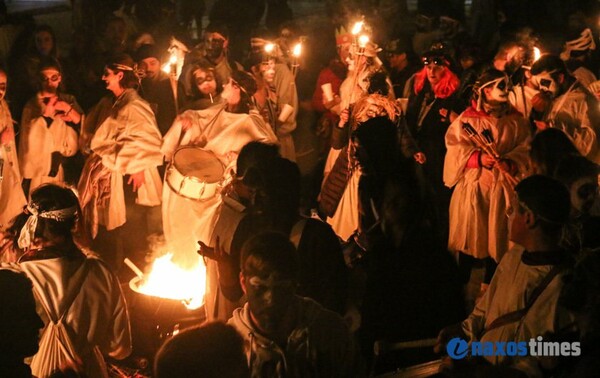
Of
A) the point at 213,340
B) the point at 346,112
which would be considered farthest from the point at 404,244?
the point at 213,340

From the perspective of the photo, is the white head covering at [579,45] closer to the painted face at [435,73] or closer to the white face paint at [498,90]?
the painted face at [435,73]

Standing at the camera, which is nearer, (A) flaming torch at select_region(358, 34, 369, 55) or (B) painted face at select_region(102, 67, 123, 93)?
(B) painted face at select_region(102, 67, 123, 93)

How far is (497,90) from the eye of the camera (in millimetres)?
8812

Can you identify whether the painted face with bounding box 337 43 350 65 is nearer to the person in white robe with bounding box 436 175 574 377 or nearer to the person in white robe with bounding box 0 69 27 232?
the person in white robe with bounding box 0 69 27 232

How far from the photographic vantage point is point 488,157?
8.86 metres

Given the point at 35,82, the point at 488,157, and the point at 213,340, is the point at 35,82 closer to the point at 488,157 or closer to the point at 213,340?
the point at 488,157

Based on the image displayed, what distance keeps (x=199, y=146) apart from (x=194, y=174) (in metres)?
0.61

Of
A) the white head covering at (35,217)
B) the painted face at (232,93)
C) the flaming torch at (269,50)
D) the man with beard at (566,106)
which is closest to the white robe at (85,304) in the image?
the white head covering at (35,217)

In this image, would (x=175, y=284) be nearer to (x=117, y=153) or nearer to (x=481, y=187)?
(x=117, y=153)

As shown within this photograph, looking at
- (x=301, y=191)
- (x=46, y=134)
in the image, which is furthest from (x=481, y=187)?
(x=46, y=134)

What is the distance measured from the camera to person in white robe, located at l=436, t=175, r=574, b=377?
4.79m

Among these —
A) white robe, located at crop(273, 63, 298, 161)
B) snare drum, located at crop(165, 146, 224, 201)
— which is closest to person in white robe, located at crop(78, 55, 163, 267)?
snare drum, located at crop(165, 146, 224, 201)

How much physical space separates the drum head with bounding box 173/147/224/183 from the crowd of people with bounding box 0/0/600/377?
20 mm

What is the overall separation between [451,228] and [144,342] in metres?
3.36
